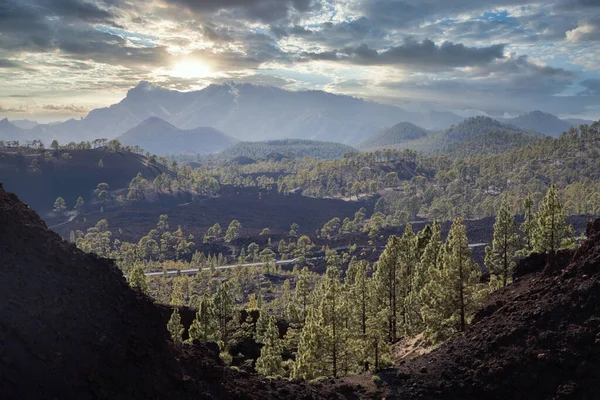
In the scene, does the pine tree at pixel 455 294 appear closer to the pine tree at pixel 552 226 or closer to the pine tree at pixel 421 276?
the pine tree at pixel 421 276

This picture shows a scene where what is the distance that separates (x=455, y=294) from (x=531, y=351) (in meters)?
9.82

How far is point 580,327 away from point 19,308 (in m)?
27.7

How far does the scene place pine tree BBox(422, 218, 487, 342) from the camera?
1299 inches

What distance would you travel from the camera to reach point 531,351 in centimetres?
2369

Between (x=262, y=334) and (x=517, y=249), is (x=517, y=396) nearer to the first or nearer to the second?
(x=517, y=249)

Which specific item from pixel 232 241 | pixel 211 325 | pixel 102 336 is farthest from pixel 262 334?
pixel 232 241

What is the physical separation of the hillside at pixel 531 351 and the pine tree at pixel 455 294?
2956mm

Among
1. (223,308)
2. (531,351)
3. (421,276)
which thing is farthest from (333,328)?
(223,308)

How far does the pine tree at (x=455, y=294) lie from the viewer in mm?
33000

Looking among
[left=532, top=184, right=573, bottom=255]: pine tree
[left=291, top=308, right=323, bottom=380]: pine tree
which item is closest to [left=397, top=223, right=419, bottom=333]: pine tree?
[left=532, top=184, right=573, bottom=255]: pine tree

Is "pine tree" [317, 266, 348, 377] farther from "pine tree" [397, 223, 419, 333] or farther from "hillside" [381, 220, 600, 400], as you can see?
"pine tree" [397, 223, 419, 333]

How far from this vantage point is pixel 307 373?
1326 inches

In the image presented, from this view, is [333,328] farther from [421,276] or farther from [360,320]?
[421,276]

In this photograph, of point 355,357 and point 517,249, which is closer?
point 355,357
